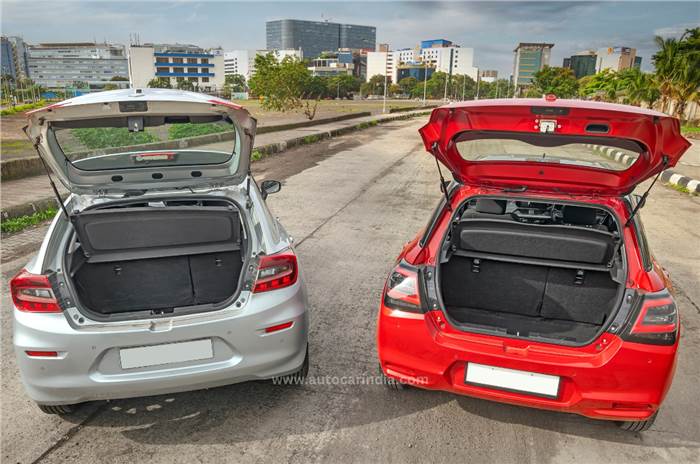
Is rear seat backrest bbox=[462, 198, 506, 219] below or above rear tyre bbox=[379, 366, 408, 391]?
above

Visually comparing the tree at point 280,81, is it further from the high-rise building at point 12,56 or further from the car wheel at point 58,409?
the high-rise building at point 12,56

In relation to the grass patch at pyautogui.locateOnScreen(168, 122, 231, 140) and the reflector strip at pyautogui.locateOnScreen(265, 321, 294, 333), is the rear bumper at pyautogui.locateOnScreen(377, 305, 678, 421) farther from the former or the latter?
the grass patch at pyautogui.locateOnScreen(168, 122, 231, 140)

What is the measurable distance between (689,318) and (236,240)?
3.72 meters

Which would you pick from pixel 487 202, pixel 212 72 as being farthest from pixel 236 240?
pixel 212 72

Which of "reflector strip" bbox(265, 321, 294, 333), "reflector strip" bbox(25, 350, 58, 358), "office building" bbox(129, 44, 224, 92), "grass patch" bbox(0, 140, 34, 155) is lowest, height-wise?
"grass patch" bbox(0, 140, 34, 155)

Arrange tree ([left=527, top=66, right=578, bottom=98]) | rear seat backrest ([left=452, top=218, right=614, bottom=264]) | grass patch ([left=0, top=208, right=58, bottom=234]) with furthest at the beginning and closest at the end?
tree ([left=527, top=66, right=578, bottom=98]), grass patch ([left=0, top=208, right=58, bottom=234]), rear seat backrest ([left=452, top=218, right=614, bottom=264])

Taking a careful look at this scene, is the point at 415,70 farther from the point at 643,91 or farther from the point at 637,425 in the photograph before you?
the point at 637,425

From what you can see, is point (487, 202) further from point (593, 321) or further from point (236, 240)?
point (236, 240)

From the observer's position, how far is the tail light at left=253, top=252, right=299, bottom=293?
2467 millimetres

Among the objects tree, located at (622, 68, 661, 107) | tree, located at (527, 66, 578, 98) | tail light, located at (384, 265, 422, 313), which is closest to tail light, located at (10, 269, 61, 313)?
tail light, located at (384, 265, 422, 313)

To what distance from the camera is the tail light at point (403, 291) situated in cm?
242

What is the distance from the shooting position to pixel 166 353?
90.0 inches

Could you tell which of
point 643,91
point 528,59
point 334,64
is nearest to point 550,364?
point 643,91

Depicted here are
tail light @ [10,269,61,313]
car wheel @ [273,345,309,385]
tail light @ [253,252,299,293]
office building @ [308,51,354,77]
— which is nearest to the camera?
tail light @ [10,269,61,313]
